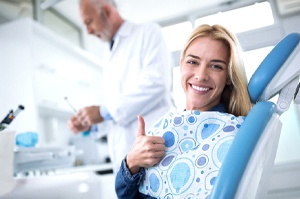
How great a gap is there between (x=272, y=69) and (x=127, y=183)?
487 millimetres

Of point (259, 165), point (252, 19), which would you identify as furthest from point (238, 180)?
point (252, 19)

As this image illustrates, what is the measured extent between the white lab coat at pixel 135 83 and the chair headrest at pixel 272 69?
2.40 ft

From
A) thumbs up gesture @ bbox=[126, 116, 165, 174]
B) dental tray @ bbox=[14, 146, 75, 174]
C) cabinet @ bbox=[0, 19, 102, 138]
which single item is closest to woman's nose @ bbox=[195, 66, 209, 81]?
thumbs up gesture @ bbox=[126, 116, 165, 174]

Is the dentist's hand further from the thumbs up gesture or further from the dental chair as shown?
the dental chair

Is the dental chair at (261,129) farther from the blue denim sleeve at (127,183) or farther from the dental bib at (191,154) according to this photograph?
the blue denim sleeve at (127,183)

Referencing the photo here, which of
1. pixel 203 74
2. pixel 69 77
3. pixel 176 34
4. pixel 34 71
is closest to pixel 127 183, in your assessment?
pixel 203 74

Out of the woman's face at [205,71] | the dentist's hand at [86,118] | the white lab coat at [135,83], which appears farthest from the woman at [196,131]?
the dentist's hand at [86,118]

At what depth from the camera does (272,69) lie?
699 mm

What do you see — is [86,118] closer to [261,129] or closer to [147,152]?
[147,152]

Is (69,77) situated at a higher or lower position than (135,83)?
higher

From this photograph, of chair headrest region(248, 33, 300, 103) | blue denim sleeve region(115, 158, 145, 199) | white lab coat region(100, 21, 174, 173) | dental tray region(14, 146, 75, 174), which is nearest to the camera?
chair headrest region(248, 33, 300, 103)

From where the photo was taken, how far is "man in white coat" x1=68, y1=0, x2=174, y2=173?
143 centimetres

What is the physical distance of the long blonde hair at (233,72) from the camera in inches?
34.3

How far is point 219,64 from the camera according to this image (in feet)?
2.93
